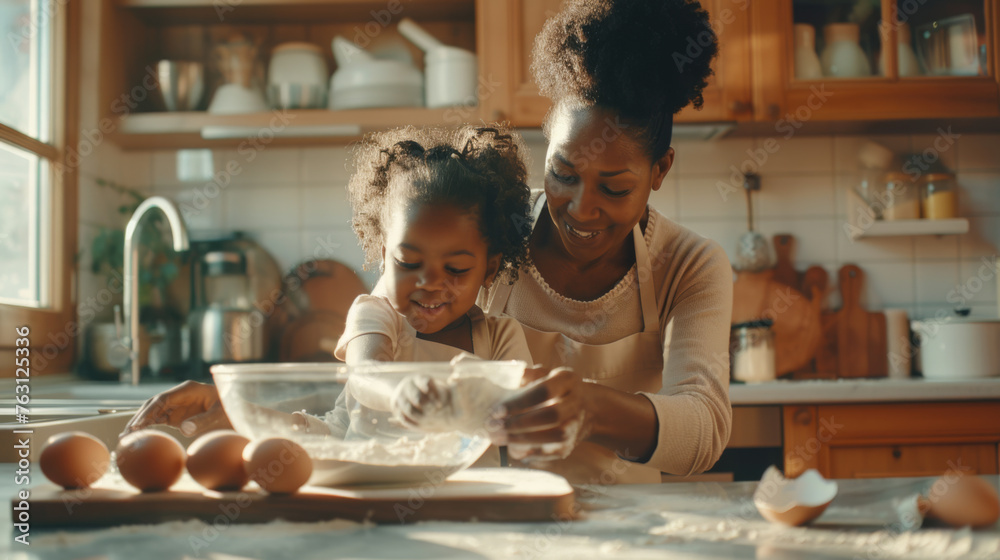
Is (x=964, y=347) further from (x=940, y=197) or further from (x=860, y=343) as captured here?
(x=940, y=197)

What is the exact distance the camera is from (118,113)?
2.43m

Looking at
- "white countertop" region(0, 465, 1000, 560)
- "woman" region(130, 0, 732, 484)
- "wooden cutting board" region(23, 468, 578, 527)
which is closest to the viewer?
"white countertop" region(0, 465, 1000, 560)

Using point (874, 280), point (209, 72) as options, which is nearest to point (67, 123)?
point (209, 72)

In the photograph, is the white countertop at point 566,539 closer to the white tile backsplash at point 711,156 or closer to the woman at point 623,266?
the woman at point 623,266

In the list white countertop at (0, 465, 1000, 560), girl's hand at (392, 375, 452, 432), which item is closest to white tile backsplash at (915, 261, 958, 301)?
white countertop at (0, 465, 1000, 560)

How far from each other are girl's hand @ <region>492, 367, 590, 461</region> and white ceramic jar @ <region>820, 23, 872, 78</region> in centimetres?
190

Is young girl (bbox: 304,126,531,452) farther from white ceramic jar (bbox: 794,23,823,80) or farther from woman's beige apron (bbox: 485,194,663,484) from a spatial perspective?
white ceramic jar (bbox: 794,23,823,80)

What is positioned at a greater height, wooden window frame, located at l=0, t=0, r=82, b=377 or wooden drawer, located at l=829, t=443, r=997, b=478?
wooden window frame, located at l=0, t=0, r=82, b=377

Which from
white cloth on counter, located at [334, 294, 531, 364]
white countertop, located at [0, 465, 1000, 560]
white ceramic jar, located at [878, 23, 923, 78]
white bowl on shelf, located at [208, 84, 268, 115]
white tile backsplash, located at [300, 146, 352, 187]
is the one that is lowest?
white countertop, located at [0, 465, 1000, 560]

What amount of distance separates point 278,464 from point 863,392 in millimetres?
1604

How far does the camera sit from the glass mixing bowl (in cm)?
68

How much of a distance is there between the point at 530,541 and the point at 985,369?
1.91 meters

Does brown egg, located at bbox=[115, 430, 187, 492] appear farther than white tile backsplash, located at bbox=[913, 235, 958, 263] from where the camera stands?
No

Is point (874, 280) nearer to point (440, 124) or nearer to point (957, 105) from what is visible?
point (957, 105)
